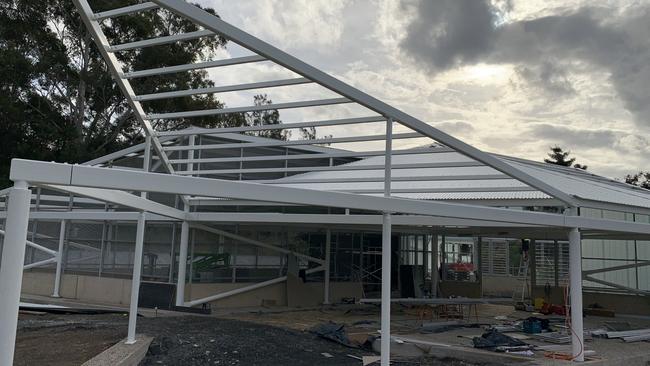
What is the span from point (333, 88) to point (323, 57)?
6.28m

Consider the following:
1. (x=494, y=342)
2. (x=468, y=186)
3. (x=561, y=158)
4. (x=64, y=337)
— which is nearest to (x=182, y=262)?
(x=64, y=337)

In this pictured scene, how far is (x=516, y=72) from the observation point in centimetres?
1479

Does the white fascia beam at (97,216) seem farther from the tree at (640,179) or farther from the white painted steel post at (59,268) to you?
the tree at (640,179)

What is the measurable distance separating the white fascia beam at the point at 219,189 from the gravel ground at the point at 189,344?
113 inches

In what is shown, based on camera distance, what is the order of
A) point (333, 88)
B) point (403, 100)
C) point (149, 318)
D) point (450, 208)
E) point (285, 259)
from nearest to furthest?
point (333, 88) < point (450, 208) < point (149, 318) < point (403, 100) < point (285, 259)

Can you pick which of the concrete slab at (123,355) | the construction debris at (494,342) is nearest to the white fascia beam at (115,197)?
the concrete slab at (123,355)

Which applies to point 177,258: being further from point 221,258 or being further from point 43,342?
point 43,342

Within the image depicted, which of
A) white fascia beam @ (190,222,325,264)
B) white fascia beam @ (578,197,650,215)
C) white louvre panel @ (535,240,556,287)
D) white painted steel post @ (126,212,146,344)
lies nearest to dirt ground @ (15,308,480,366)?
white painted steel post @ (126,212,146,344)

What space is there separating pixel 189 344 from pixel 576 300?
22.3 feet

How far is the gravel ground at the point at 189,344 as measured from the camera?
346 inches

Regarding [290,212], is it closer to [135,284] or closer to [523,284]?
[135,284]

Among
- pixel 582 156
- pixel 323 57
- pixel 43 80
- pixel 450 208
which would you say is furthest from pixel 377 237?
pixel 582 156

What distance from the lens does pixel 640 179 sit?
50.9 m

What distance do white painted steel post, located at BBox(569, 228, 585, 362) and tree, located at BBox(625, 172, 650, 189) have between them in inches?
1807
